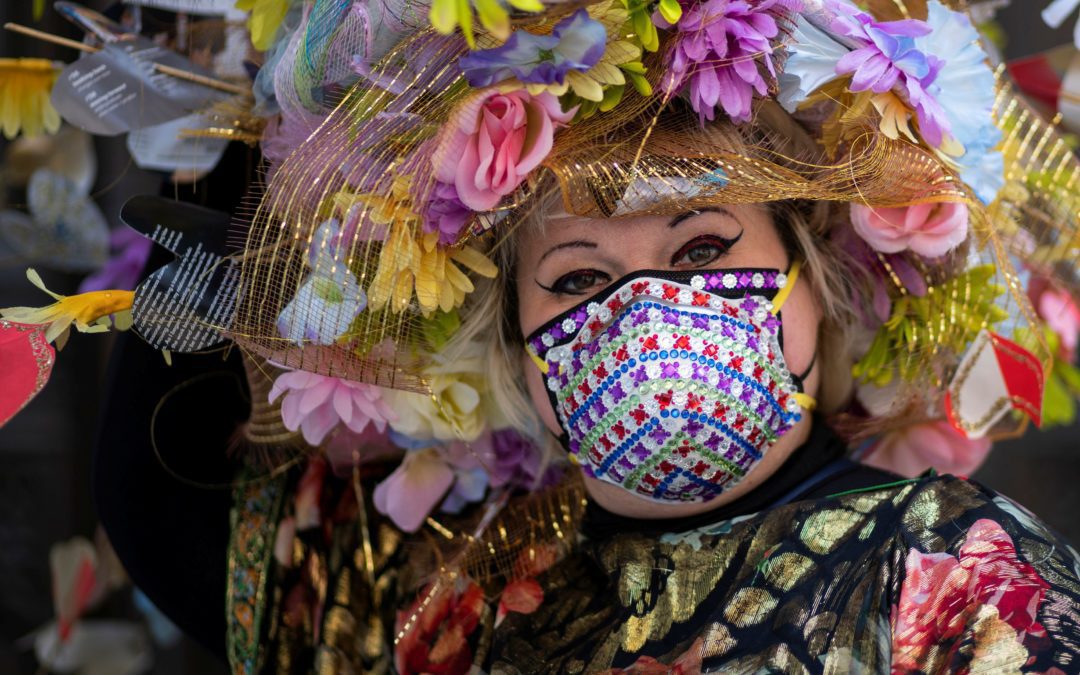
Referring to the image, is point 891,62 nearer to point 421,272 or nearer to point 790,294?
point 790,294

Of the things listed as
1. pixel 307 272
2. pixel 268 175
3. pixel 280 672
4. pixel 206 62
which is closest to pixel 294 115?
pixel 268 175

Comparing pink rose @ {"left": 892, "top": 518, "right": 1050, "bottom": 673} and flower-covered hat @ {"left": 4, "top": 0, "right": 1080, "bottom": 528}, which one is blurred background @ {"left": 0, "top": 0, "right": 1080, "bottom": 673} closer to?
flower-covered hat @ {"left": 4, "top": 0, "right": 1080, "bottom": 528}

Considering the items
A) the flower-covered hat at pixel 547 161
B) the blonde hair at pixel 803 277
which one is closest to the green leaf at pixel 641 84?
the flower-covered hat at pixel 547 161

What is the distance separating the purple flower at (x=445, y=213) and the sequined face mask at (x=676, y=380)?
217mm

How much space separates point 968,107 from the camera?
159cm

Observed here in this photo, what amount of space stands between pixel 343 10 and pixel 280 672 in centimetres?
107

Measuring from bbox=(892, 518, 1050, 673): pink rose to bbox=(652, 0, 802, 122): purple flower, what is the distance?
594 millimetres

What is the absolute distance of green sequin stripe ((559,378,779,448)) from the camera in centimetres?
147

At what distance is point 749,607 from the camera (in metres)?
1.46

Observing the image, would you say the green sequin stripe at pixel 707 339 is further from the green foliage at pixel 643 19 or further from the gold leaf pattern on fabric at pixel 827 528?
the green foliage at pixel 643 19

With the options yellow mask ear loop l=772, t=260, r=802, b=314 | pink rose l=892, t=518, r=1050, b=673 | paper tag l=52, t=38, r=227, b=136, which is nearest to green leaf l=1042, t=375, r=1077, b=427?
yellow mask ear loop l=772, t=260, r=802, b=314

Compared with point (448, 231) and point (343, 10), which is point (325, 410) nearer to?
point (448, 231)

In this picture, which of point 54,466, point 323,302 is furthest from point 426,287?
point 54,466

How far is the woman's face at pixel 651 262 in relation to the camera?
5.12 ft
